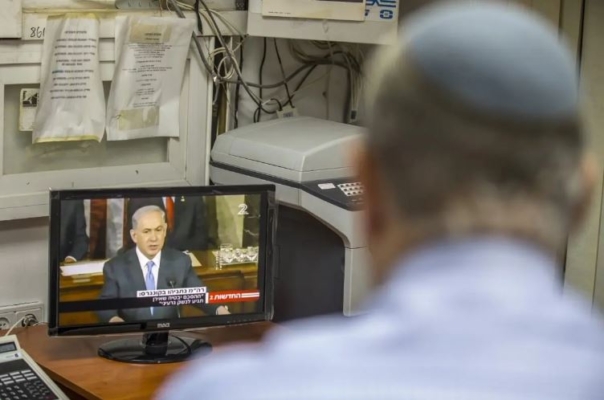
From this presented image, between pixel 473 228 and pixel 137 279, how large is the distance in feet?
4.97

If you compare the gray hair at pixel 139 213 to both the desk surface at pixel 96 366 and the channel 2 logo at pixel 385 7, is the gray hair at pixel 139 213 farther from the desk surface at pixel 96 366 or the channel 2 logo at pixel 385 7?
the channel 2 logo at pixel 385 7

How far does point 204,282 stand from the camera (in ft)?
7.16

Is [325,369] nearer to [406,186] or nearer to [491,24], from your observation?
[406,186]

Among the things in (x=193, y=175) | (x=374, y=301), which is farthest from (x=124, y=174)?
(x=374, y=301)

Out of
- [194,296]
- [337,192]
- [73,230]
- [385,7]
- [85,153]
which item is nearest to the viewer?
[73,230]

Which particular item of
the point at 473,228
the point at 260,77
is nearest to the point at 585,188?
the point at 473,228

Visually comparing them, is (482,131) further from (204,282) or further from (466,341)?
(204,282)

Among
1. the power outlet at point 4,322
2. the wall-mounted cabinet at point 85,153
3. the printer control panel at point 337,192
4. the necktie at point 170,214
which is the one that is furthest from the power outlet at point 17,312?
the printer control panel at point 337,192

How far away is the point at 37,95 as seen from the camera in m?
2.25

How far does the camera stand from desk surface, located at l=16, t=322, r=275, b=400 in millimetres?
1979

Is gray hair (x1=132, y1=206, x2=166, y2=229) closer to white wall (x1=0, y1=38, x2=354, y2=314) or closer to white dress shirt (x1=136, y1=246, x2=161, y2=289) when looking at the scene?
white dress shirt (x1=136, y1=246, x2=161, y2=289)

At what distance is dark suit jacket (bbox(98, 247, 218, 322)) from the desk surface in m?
0.10

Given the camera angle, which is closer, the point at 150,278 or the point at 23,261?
the point at 150,278

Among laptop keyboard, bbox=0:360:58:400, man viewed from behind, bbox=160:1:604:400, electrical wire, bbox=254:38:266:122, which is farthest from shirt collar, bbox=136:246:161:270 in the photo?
man viewed from behind, bbox=160:1:604:400
